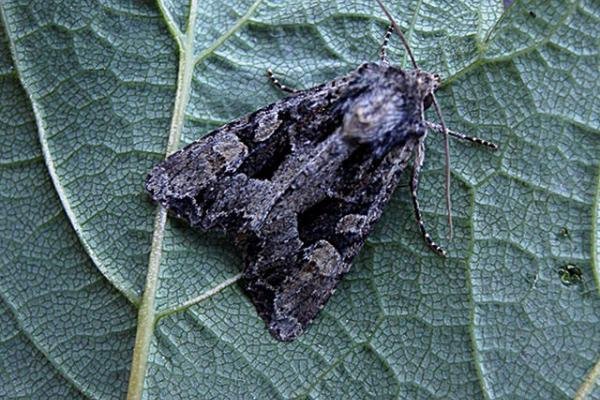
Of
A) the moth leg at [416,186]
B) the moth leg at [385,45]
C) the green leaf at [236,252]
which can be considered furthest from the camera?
the moth leg at [385,45]

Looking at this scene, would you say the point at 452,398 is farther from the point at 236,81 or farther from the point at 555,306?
the point at 236,81

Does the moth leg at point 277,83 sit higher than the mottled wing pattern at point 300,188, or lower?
higher

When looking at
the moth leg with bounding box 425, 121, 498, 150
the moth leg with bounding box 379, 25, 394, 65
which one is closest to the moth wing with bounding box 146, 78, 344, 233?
the moth leg with bounding box 379, 25, 394, 65

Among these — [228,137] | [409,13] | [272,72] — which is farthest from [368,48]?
[228,137]

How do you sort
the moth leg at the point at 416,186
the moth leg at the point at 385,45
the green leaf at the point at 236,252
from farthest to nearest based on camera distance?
the moth leg at the point at 385,45 → the moth leg at the point at 416,186 → the green leaf at the point at 236,252

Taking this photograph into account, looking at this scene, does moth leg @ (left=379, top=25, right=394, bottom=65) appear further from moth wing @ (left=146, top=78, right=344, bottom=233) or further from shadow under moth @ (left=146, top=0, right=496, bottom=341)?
moth wing @ (left=146, top=78, right=344, bottom=233)

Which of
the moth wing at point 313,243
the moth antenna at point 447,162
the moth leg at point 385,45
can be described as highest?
the moth leg at point 385,45

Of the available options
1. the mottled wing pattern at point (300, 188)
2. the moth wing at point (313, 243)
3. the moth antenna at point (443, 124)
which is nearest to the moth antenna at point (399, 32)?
the moth antenna at point (443, 124)

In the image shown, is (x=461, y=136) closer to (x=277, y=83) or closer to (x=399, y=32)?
(x=399, y=32)

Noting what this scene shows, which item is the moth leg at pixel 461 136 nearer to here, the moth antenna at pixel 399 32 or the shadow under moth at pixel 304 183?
the shadow under moth at pixel 304 183
